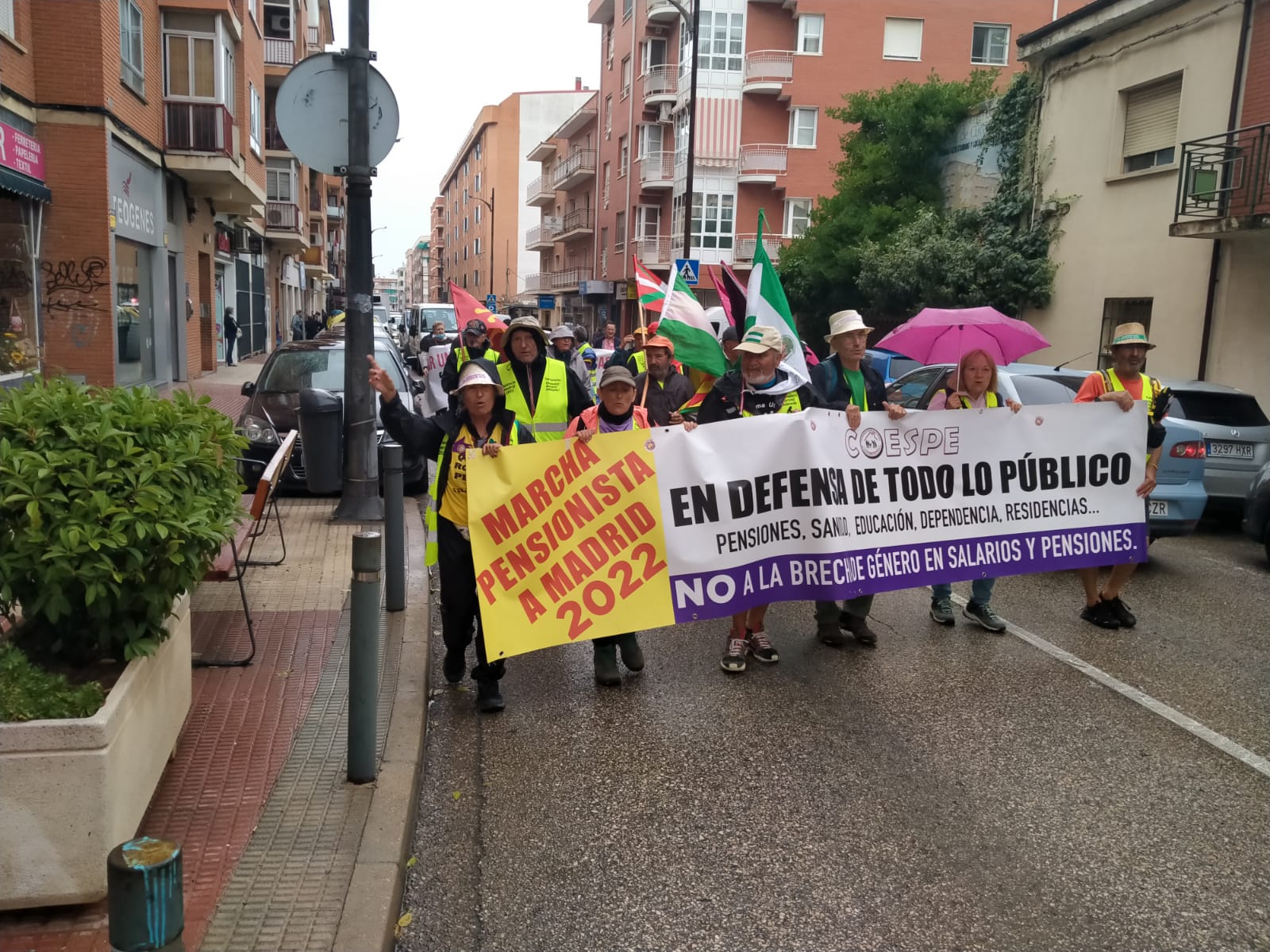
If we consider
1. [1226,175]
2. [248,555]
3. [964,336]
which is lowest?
[248,555]

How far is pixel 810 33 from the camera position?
133 ft

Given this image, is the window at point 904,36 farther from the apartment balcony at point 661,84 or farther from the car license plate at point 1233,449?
the car license plate at point 1233,449

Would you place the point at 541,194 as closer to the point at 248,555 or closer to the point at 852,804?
the point at 248,555

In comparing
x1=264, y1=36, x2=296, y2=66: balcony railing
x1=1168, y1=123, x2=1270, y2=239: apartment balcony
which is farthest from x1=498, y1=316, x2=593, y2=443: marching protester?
x1=264, y1=36, x2=296, y2=66: balcony railing

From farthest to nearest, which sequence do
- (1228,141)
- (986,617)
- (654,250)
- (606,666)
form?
(654,250), (1228,141), (986,617), (606,666)

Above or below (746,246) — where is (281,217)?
above

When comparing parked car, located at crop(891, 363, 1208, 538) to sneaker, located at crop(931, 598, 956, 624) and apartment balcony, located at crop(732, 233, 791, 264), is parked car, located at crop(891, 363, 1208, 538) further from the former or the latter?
apartment balcony, located at crop(732, 233, 791, 264)

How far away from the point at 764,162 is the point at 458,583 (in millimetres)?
39612

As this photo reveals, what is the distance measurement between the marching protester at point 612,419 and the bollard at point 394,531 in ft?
4.81

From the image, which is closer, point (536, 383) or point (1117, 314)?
point (536, 383)

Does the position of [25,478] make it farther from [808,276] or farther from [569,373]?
[808,276]

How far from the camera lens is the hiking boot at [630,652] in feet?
19.5

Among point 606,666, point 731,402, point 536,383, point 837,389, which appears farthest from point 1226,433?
point 606,666

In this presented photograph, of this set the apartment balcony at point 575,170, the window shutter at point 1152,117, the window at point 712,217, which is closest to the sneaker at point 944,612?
the window shutter at point 1152,117
